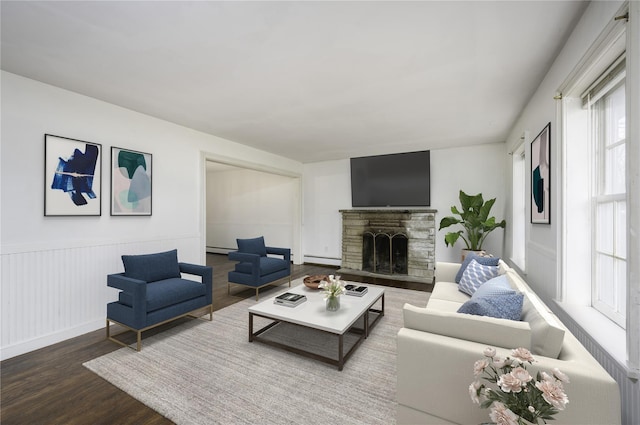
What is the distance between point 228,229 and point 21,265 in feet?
18.0

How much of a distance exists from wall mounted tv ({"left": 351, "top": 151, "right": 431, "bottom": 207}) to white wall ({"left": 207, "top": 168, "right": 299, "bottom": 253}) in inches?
66.4

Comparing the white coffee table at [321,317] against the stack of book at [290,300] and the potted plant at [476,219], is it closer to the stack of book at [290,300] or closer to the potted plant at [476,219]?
the stack of book at [290,300]

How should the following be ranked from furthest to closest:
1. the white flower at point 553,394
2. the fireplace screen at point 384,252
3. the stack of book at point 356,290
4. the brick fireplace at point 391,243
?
the fireplace screen at point 384,252 → the brick fireplace at point 391,243 → the stack of book at point 356,290 → the white flower at point 553,394

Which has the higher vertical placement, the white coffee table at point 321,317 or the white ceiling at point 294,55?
the white ceiling at point 294,55

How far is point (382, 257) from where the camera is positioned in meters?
5.82

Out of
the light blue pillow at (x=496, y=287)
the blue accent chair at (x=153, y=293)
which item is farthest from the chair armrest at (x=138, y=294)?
the light blue pillow at (x=496, y=287)

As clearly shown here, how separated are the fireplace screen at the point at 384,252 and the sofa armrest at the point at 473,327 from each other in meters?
4.18

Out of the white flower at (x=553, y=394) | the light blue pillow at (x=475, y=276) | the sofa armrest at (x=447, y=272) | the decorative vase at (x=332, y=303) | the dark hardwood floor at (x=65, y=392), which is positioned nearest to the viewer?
the white flower at (x=553, y=394)

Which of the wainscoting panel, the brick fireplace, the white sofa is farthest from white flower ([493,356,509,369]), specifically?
the brick fireplace

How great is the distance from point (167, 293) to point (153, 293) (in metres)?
0.13

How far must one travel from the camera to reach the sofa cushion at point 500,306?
1.57m

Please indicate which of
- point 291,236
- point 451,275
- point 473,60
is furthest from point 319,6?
point 291,236

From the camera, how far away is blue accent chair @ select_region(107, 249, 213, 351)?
251 centimetres

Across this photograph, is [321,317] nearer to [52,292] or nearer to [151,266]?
[151,266]
